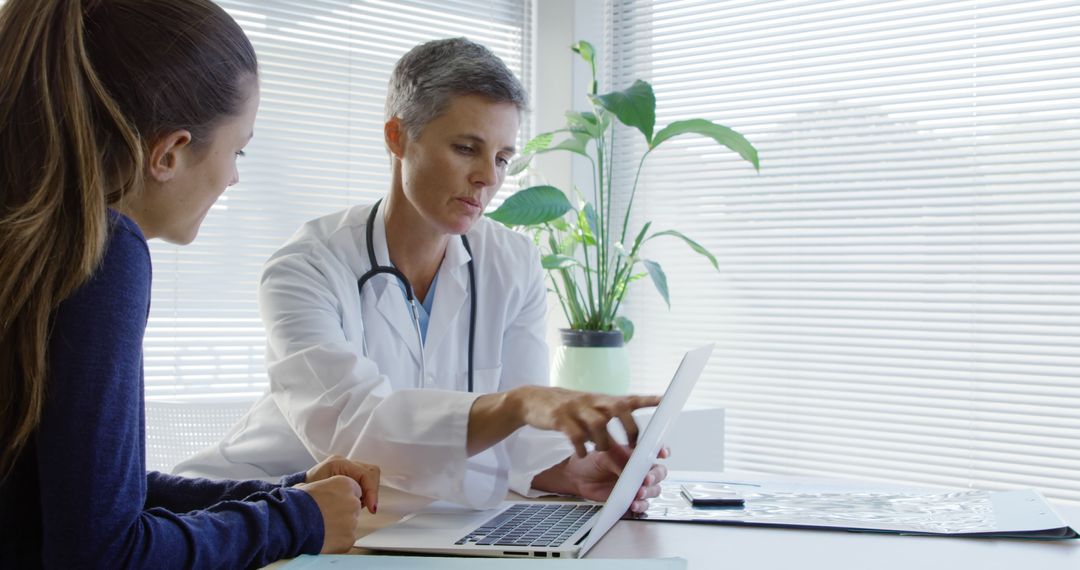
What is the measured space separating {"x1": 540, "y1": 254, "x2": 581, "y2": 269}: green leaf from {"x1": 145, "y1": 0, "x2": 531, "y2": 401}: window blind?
2.61ft

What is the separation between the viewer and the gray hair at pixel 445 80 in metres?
1.67

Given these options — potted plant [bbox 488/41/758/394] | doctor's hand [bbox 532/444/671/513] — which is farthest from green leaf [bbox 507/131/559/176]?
doctor's hand [bbox 532/444/671/513]

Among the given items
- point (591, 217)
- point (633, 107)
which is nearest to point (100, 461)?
point (633, 107)

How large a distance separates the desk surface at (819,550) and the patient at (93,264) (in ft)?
0.56

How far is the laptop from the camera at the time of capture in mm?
964

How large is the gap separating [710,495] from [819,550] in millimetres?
286

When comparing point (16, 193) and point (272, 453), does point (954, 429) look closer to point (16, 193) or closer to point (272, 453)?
point (272, 453)

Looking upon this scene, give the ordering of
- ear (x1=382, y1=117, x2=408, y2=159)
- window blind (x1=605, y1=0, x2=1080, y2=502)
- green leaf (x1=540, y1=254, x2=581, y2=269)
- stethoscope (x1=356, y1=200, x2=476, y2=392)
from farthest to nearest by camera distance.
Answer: green leaf (x1=540, y1=254, x2=581, y2=269) < window blind (x1=605, y1=0, x2=1080, y2=502) < ear (x1=382, y1=117, x2=408, y2=159) < stethoscope (x1=356, y1=200, x2=476, y2=392)

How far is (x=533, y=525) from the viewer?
1116 millimetres

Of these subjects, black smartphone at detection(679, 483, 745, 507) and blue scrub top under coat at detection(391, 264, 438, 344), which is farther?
blue scrub top under coat at detection(391, 264, 438, 344)

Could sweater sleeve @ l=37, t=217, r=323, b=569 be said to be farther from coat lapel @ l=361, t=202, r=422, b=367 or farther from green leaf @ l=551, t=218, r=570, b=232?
green leaf @ l=551, t=218, r=570, b=232

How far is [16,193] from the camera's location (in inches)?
31.8

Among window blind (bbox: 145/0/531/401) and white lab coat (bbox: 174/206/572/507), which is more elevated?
window blind (bbox: 145/0/531/401)

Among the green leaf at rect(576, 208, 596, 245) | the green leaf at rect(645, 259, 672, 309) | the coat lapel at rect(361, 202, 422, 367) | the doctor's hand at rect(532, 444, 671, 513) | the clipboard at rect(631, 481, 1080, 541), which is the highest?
the green leaf at rect(576, 208, 596, 245)
